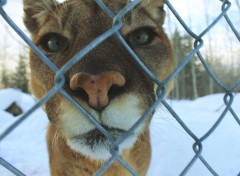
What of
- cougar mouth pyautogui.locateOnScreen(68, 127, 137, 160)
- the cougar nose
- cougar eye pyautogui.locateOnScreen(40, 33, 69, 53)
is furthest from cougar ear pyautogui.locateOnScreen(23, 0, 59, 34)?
the cougar nose

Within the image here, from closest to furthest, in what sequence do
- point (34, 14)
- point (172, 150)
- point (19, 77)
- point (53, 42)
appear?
point (53, 42) → point (34, 14) → point (172, 150) → point (19, 77)

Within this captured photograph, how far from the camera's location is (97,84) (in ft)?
5.13

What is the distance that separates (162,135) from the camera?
18.6ft

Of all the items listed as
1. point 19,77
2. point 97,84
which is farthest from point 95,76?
point 19,77

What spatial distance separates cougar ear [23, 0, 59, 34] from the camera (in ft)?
10.6

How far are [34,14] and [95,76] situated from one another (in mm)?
2016

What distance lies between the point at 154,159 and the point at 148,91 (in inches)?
108

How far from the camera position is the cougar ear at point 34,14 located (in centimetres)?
322

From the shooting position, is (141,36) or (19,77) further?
(19,77)

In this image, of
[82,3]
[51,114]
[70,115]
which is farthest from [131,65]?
[82,3]

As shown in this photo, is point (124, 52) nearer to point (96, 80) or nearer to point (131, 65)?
point (131, 65)

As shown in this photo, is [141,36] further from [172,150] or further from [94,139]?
[172,150]

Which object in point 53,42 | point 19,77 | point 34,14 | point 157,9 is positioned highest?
point 34,14

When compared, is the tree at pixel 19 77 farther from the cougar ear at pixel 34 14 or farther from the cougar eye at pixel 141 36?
the cougar eye at pixel 141 36
